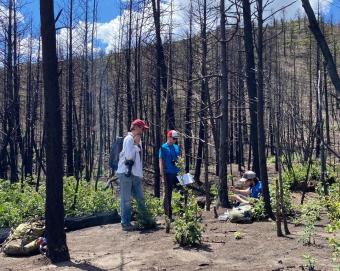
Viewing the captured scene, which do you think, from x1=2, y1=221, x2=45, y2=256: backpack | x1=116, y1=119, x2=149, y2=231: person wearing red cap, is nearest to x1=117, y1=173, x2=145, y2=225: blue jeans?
x1=116, y1=119, x2=149, y2=231: person wearing red cap

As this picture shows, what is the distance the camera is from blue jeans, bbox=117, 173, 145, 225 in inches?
332

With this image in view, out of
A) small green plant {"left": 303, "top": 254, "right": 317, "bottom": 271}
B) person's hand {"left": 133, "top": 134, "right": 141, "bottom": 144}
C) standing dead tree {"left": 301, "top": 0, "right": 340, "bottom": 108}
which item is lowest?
small green plant {"left": 303, "top": 254, "right": 317, "bottom": 271}

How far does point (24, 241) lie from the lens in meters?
7.54

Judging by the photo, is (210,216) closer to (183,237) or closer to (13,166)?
(183,237)

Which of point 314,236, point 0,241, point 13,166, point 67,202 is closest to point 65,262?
point 0,241

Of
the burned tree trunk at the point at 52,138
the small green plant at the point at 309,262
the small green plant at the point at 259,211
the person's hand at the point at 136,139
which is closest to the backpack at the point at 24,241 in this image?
the burned tree trunk at the point at 52,138

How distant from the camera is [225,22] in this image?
399 inches

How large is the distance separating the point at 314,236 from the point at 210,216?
8.92ft

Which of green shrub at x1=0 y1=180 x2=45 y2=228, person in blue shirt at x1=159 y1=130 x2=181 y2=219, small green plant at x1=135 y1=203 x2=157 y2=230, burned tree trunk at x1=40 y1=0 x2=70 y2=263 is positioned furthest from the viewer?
green shrub at x1=0 y1=180 x2=45 y2=228

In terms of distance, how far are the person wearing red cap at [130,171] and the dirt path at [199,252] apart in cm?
52

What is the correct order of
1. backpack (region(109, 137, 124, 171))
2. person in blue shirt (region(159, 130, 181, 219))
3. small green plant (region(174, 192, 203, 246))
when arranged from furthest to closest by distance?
backpack (region(109, 137, 124, 171)) < person in blue shirt (region(159, 130, 181, 219)) < small green plant (region(174, 192, 203, 246))

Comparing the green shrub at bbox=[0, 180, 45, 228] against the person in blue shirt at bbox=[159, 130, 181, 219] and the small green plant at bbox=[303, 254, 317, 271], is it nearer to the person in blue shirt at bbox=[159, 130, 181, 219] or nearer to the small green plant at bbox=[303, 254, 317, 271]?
the person in blue shirt at bbox=[159, 130, 181, 219]

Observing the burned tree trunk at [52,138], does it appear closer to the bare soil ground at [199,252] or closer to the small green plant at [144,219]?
the bare soil ground at [199,252]

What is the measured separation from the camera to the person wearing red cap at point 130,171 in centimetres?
837
